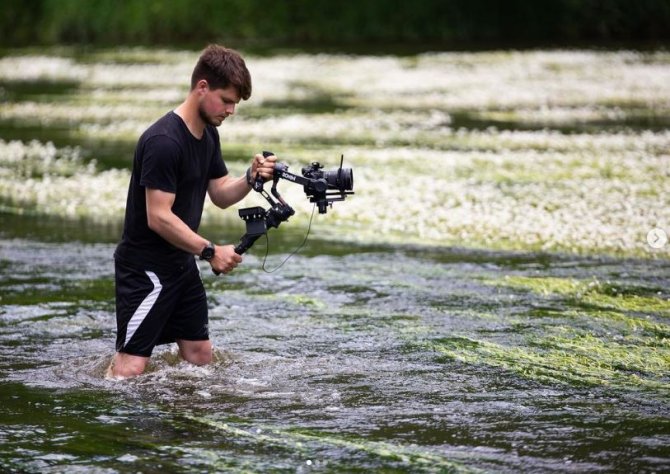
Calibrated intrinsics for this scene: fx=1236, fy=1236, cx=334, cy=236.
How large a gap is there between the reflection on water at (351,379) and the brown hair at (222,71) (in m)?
2.02

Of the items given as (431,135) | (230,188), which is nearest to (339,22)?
(431,135)

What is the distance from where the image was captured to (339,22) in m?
53.6

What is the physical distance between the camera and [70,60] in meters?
44.6

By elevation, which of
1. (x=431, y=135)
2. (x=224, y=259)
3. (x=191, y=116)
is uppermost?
(x=191, y=116)

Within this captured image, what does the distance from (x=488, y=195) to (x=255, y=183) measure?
9.56 meters

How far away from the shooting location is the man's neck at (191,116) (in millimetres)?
7523

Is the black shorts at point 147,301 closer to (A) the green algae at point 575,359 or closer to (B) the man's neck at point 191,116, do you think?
(B) the man's neck at point 191,116

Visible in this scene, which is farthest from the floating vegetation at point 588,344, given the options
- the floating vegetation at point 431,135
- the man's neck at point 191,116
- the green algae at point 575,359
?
the man's neck at point 191,116

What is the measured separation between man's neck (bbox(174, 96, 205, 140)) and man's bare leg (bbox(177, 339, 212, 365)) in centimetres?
152

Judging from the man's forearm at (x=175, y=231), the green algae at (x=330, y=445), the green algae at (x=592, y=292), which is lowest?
the green algae at (x=330, y=445)

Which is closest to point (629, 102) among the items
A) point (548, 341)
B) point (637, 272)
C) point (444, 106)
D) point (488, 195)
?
point (444, 106)

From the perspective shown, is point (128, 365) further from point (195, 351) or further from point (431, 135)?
point (431, 135)

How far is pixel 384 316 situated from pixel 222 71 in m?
3.64

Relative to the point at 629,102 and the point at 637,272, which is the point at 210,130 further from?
the point at 629,102
